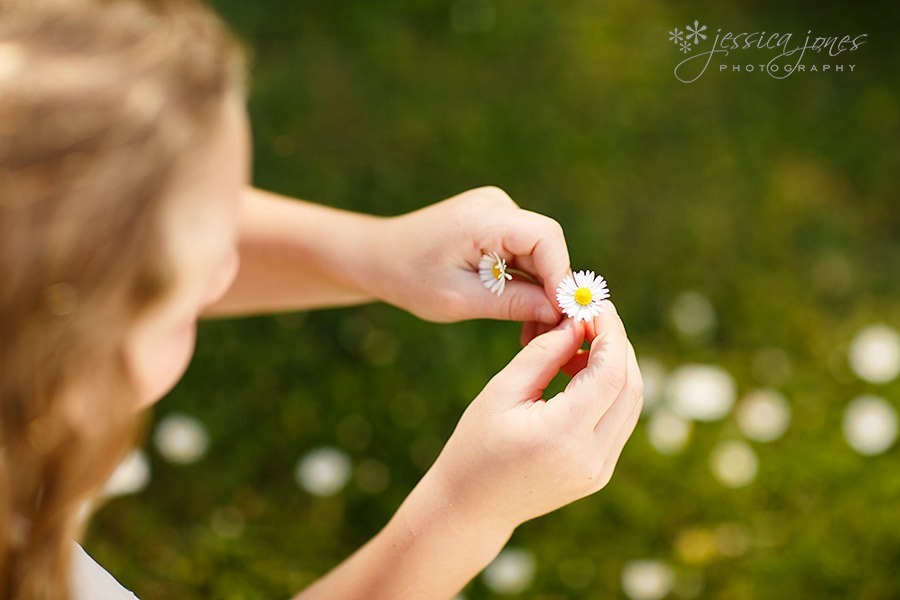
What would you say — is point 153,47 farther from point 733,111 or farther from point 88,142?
point 733,111

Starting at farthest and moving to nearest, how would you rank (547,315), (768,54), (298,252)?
(768,54) → (298,252) → (547,315)

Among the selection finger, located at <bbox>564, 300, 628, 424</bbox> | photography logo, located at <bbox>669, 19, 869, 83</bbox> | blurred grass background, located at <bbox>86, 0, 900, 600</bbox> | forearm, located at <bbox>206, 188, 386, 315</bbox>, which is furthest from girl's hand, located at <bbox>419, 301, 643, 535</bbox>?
photography logo, located at <bbox>669, 19, 869, 83</bbox>

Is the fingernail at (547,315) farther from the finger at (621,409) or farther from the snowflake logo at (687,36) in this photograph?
the snowflake logo at (687,36)

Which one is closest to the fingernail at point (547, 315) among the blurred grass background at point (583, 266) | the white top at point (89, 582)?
the white top at point (89, 582)

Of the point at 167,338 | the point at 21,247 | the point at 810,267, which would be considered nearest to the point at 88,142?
the point at 21,247

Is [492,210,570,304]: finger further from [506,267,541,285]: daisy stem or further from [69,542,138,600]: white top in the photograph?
[69,542,138,600]: white top

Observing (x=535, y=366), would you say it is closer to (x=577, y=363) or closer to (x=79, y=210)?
(x=577, y=363)

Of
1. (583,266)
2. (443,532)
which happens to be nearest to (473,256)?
(443,532)
